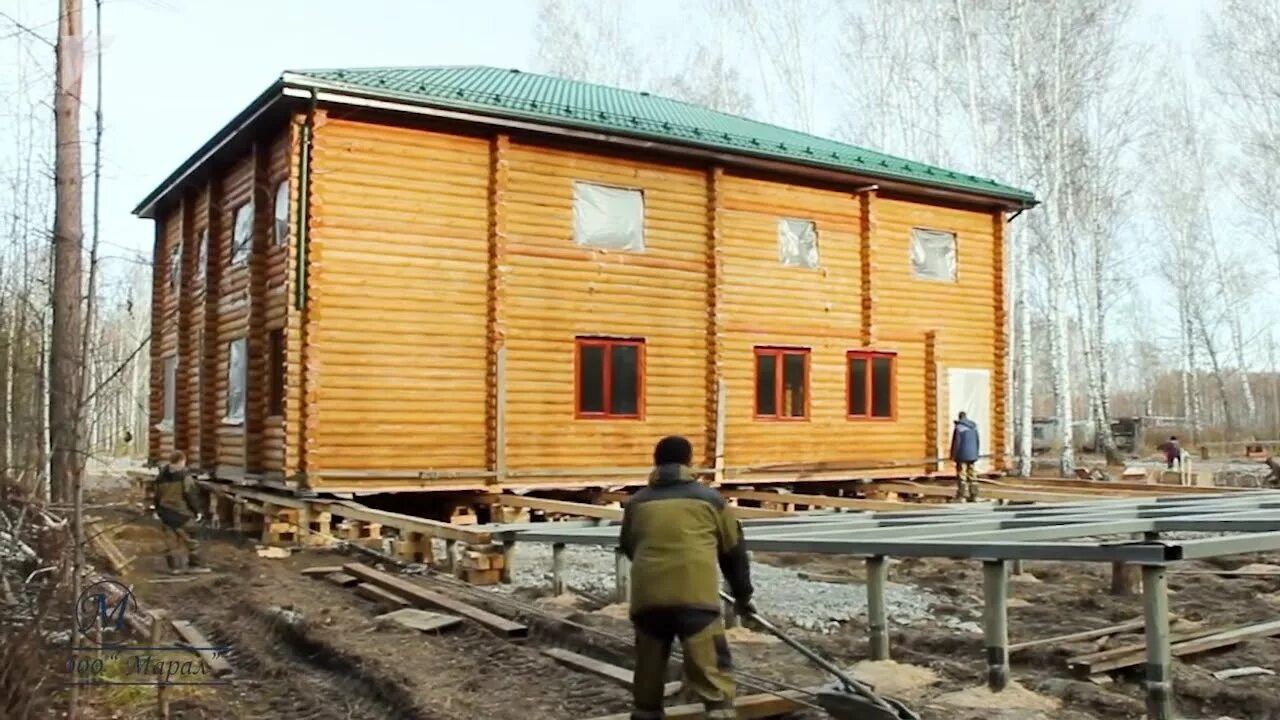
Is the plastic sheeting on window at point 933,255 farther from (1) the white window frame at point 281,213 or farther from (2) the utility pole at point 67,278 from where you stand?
(2) the utility pole at point 67,278

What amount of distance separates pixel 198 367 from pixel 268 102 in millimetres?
6446

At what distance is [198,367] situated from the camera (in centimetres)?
1923

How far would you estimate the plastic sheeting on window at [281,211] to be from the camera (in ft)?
51.4

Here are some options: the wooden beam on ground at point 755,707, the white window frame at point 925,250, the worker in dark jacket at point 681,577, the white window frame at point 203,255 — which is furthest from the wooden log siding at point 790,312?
the worker in dark jacket at point 681,577

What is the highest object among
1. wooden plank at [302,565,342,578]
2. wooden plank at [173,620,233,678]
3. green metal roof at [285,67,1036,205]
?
green metal roof at [285,67,1036,205]

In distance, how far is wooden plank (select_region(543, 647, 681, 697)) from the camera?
6.70 m

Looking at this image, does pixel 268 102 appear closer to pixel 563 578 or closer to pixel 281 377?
pixel 281 377

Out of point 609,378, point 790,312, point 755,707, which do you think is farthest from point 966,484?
point 755,707

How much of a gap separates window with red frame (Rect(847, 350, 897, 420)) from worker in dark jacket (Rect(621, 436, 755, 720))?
47.4ft

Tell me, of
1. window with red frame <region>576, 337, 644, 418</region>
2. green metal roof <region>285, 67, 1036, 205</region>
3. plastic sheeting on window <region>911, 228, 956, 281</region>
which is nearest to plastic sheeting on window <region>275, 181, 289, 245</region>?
green metal roof <region>285, 67, 1036, 205</region>

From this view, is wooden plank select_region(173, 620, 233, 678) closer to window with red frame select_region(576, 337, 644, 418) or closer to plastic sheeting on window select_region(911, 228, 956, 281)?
window with red frame select_region(576, 337, 644, 418)

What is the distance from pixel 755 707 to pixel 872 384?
565 inches

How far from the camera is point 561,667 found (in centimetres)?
746

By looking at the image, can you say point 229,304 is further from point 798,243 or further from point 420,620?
point 420,620
